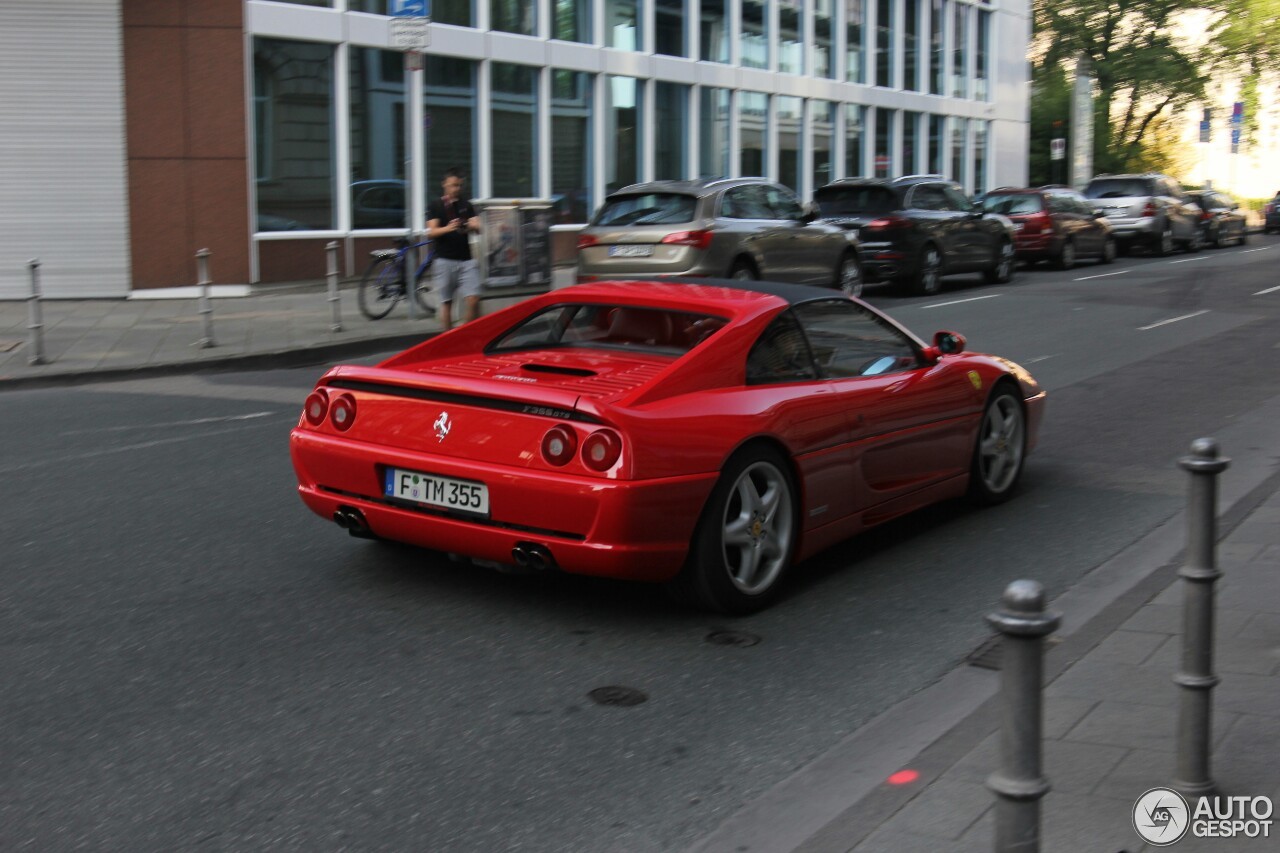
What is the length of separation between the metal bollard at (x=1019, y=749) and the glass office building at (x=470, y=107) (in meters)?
15.1

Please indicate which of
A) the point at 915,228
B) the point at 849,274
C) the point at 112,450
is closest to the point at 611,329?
the point at 112,450

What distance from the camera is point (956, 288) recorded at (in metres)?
24.2

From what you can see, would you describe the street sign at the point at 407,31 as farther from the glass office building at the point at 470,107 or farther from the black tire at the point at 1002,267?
the black tire at the point at 1002,267

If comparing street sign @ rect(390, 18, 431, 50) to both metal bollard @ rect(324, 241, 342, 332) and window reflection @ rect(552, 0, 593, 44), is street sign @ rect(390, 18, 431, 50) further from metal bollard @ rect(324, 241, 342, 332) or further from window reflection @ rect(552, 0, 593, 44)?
window reflection @ rect(552, 0, 593, 44)

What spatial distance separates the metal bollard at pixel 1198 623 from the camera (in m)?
3.67

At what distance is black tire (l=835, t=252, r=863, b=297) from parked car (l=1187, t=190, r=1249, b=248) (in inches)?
740

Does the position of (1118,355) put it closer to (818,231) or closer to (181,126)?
(818,231)

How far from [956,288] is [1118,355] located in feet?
32.0

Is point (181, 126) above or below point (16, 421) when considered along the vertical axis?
above

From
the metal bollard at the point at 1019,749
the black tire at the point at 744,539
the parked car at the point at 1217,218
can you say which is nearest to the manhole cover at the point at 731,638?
the black tire at the point at 744,539

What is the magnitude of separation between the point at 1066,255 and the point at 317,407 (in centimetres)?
2515

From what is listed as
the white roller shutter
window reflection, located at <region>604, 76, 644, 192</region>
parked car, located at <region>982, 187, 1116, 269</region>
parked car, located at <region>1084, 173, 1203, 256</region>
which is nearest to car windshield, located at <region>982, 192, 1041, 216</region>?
parked car, located at <region>982, 187, 1116, 269</region>

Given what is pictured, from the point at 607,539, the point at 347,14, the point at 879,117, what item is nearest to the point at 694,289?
the point at 607,539

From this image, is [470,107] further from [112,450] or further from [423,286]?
[112,450]
